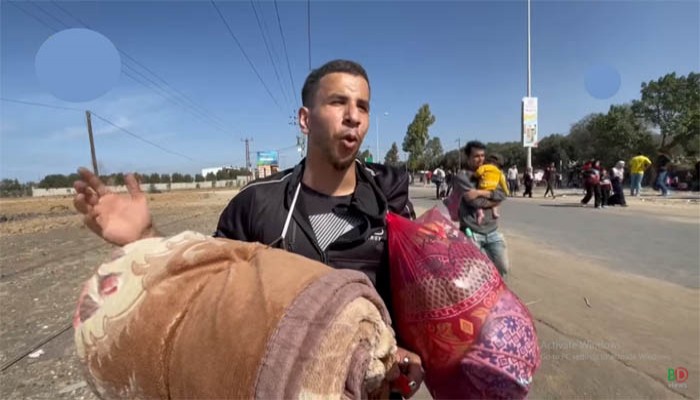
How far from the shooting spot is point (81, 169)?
1184 millimetres

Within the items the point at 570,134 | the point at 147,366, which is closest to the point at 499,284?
the point at 147,366

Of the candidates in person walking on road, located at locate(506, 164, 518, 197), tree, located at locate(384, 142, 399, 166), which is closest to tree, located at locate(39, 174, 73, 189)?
tree, located at locate(384, 142, 399, 166)

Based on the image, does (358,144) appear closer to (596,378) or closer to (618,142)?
(596,378)

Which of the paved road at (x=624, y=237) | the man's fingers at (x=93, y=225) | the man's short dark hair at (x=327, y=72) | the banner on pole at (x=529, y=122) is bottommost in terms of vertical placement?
the paved road at (x=624, y=237)

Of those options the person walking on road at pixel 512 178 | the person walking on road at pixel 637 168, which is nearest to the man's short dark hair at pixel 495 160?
the person walking on road at pixel 637 168

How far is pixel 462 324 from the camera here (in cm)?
129

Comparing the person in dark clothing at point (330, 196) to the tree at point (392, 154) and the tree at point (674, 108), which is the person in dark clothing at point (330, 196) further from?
the tree at point (392, 154)

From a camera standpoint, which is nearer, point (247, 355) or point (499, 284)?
point (247, 355)

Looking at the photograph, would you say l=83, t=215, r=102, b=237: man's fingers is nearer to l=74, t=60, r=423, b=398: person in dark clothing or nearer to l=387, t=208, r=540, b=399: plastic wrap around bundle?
l=74, t=60, r=423, b=398: person in dark clothing

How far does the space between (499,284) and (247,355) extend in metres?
0.95

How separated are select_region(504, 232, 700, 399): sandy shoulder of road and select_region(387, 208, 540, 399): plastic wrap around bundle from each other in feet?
6.67

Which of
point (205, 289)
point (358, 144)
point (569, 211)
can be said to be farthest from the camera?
point (569, 211)

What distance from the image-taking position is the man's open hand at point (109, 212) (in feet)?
3.84

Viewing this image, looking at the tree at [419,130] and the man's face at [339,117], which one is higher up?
the tree at [419,130]
